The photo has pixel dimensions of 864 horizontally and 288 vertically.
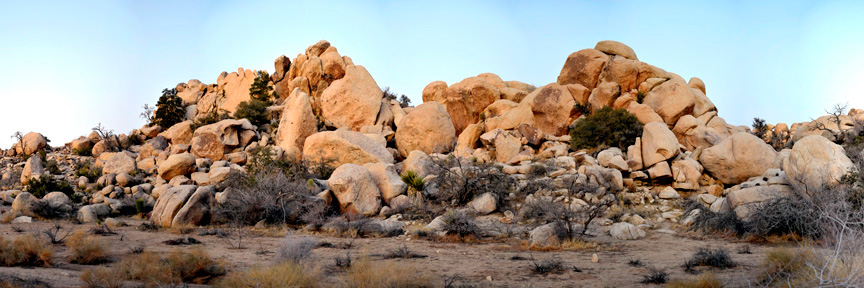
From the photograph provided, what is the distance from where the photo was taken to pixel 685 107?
30.0 meters

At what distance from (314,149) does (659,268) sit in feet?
61.9

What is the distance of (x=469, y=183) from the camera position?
19891 mm

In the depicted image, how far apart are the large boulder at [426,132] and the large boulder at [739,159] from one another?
13945 mm

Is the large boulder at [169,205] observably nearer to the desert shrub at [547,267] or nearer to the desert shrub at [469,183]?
the desert shrub at [469,183]

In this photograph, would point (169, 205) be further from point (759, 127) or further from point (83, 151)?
point (759, 127)

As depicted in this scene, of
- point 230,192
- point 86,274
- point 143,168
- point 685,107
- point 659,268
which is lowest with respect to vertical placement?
point 659,268

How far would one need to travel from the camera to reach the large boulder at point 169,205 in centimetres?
1761

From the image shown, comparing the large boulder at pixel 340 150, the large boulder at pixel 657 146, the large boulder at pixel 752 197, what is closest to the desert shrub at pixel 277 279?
the large boulder at pixel 752 197

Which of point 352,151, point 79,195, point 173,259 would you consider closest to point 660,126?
point 352,151

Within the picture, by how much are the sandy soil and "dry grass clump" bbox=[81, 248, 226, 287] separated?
53 centimetres

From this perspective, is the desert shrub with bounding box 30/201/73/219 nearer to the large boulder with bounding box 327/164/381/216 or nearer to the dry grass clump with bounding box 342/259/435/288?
the large boulder with bounding box 327/164/381/216

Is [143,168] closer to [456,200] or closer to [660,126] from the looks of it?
[456,200]

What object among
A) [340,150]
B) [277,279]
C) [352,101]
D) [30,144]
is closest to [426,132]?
[340,150]

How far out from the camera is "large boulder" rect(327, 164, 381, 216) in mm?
19125
